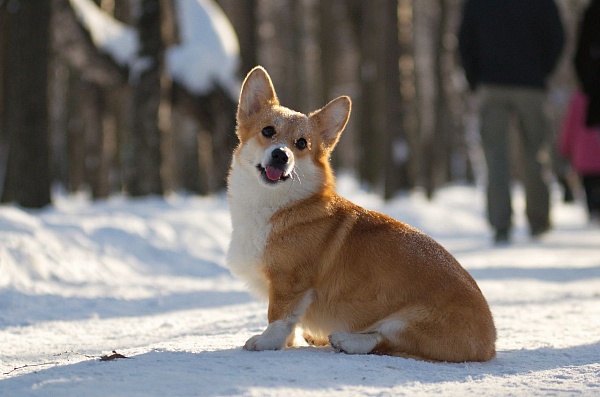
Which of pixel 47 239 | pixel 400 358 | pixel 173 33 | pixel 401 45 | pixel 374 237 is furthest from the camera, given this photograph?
pixel 401 45

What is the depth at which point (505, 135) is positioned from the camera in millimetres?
8891

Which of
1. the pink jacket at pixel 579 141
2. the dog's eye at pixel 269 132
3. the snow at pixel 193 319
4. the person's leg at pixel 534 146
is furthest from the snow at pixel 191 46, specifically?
the dog's eye at pixel 269 132

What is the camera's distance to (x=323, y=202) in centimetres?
407

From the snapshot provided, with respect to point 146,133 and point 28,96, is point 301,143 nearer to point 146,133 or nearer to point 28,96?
point 28,96

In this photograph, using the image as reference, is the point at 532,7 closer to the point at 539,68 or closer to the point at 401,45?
the point at 539,68

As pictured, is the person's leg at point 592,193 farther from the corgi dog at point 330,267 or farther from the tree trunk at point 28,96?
the corgi dog at point 330,267

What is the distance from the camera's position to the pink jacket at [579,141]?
10992 millimetres

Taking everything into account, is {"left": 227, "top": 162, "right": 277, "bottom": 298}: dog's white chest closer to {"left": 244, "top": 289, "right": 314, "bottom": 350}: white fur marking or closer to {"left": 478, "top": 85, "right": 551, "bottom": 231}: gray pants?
{"left": 244, "top": 289, "right": 314, "bottom": 350}: white fur marking

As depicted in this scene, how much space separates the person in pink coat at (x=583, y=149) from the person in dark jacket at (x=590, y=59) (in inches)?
75.4

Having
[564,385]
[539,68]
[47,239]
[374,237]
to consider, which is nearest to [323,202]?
[374,237]

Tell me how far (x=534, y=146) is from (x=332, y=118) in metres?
5.53

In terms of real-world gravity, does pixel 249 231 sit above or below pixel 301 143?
below

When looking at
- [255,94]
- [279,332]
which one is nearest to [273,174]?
[255,94]

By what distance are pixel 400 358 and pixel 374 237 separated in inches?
25.5
